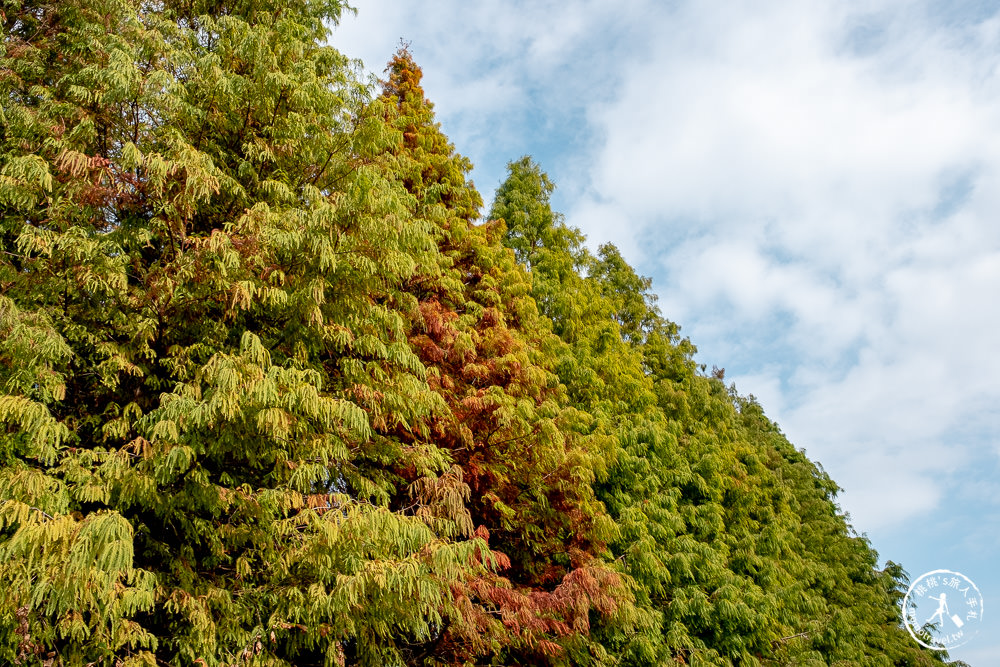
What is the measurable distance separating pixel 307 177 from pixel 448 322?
328cm

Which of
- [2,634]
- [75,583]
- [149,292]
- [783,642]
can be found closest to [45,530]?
[75,583]

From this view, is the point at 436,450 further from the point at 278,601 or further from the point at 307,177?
the point at 307,177

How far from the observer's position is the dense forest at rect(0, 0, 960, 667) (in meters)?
5.53

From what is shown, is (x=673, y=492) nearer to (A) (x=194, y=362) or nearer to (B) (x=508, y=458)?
(B) (x=508, y=458)

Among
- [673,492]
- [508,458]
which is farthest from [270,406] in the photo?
[673,492]

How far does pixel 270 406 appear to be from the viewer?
5715 millimetres

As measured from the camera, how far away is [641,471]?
12297 mm

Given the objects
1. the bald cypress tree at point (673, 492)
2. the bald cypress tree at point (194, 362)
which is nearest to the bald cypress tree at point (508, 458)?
the bald cypress tree at point (673, 492)

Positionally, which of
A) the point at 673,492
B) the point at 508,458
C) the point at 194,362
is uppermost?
the point at 673,492

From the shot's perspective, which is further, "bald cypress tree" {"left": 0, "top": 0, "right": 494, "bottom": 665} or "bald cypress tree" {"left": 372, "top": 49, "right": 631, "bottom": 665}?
"bald cypress tree" {"left": 372, "top": 49, "right": 631, "bottom": 665}

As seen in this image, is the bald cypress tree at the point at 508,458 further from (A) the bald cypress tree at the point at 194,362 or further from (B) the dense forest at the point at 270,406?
(A) the bald cypress tree at the point at 194,362

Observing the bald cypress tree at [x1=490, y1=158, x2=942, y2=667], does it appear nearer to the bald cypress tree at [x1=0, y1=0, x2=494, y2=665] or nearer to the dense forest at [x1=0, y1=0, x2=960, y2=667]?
the dense forest at [x1=0, y1=0, x2=960, y2=667]

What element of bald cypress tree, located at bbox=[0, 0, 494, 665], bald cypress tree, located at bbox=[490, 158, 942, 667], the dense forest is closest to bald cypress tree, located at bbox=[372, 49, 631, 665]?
the dense forest

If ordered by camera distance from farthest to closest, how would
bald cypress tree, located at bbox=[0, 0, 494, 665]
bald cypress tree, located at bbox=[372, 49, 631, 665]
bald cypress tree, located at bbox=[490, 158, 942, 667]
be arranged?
bald cypress tree, located at bbox=[490, 158, 942, 667] → bald cypress tree, located at bbox=[372, 49, 631, 665] → bald cypress tree, located at bbox=[0, 0, 494, 665]
